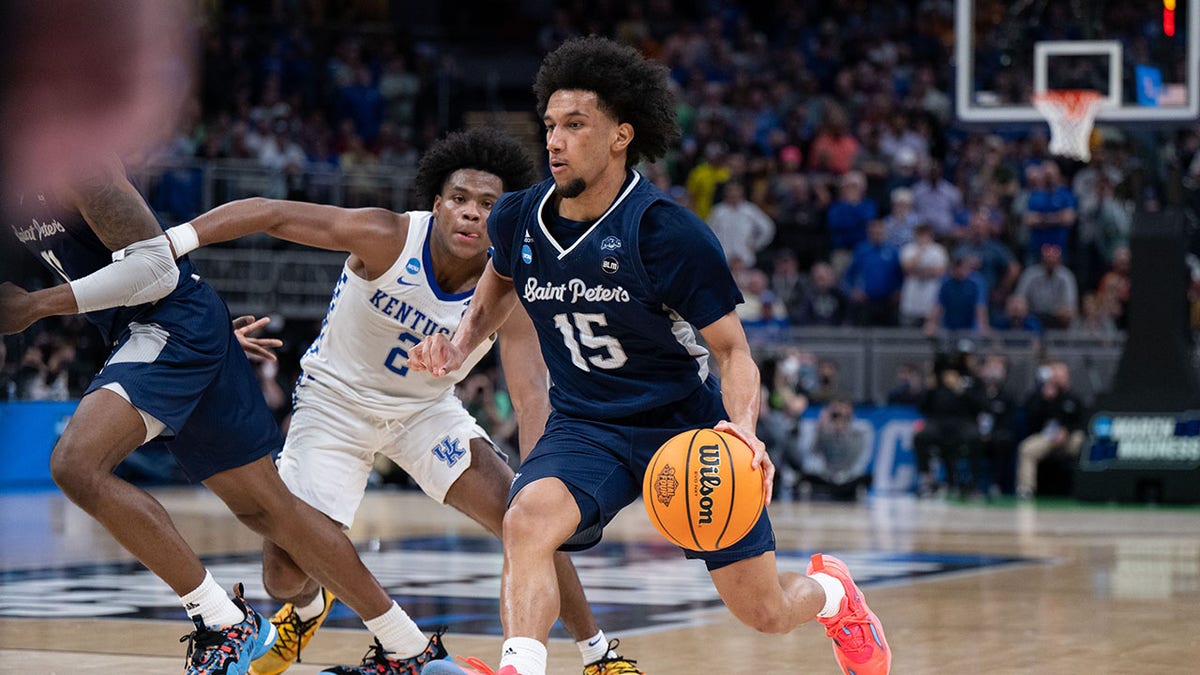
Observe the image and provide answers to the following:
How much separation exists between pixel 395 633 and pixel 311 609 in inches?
25.2

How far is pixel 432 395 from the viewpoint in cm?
617

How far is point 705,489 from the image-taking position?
4.36 m

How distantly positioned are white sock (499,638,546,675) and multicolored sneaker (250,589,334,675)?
1.68m

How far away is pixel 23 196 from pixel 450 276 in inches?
184

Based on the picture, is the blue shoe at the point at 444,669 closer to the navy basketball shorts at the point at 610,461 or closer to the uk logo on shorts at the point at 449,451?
the navy basketball shorts at the point at 610,461

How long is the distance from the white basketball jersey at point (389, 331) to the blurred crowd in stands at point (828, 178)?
8.75 m

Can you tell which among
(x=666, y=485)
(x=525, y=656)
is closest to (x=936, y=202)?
(x=666, y=485)

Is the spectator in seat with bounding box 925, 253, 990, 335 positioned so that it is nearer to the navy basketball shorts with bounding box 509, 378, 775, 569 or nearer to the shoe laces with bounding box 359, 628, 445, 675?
the shoe laces with bounding box 359, 628, 445, 675

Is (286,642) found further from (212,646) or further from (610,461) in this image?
(610,461)

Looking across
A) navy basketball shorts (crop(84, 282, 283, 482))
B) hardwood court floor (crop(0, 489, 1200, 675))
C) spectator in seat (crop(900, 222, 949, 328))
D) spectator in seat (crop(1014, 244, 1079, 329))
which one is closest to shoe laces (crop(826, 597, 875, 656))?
hardwood court floor (crop(0, 489, 1200, 675))

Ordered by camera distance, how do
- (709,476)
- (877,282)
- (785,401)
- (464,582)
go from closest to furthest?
(709,476) → (464,582) → (785,401) → (877,282)

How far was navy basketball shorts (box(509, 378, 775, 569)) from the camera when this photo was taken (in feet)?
15.2

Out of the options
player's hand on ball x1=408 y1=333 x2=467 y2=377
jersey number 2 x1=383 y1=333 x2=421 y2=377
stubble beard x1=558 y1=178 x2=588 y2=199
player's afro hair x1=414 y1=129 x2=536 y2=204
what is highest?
player's afro hair x1=414 y1=129 x2=536 y2=204

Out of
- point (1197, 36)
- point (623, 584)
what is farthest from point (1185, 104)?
point (623, 584)
